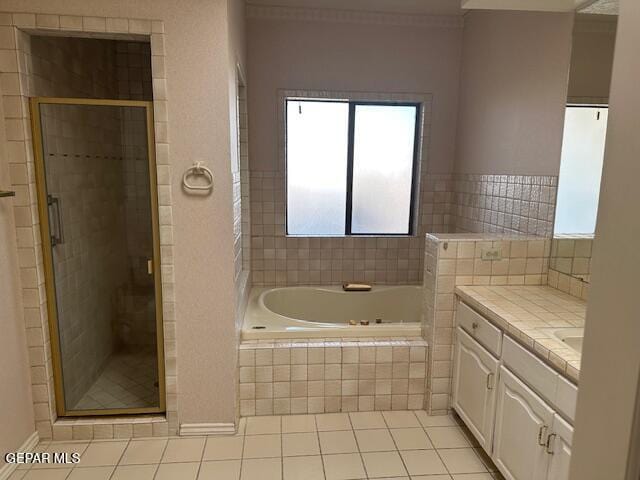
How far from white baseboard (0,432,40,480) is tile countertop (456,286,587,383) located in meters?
2.43

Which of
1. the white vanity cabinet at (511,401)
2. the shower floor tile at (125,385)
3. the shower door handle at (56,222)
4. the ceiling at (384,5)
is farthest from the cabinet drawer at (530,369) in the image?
the ceiling at (384,5)

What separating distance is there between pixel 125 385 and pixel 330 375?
1.27 metres

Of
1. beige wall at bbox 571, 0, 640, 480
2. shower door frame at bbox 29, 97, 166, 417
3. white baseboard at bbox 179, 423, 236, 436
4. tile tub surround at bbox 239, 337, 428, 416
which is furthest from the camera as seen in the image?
tile tub surround at bbox 239, 337, 428, 416

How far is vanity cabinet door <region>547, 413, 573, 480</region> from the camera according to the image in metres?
1.55

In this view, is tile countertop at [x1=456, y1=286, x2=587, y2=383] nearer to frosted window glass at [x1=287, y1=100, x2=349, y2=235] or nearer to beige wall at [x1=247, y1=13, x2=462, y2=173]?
frosted window glass at [x1=287, y1=100, x2=349, y2=235]

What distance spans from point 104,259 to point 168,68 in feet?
4.19

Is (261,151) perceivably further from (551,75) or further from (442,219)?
(551,75)

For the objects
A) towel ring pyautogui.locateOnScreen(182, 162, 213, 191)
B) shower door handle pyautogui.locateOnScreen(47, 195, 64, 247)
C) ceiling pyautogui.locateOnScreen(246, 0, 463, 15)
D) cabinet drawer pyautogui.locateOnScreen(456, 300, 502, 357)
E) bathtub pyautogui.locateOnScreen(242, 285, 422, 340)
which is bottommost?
bathtub pyautogui.locateOnScreen(242, 285, 422, 340)

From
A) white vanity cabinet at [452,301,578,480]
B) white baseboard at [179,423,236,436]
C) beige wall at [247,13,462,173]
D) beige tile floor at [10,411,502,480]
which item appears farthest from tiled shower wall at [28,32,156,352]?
white vanity cabinet at [452,301,578,480]

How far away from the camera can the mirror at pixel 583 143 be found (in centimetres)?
223

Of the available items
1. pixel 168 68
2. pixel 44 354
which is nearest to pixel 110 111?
pixel 168 68

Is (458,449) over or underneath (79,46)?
underneath

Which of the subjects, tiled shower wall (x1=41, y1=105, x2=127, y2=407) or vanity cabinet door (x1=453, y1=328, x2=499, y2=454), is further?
tiled shower wall (x1=41, y1=105, x2=127, y2=407)

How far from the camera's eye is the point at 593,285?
57 cm
